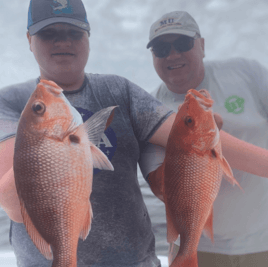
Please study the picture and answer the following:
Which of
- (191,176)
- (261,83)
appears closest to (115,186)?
(191,176)

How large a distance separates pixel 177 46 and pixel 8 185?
1.76 metres

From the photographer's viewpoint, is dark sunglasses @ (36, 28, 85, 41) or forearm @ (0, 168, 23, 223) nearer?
forearm @ (0, 168, 23, 223)

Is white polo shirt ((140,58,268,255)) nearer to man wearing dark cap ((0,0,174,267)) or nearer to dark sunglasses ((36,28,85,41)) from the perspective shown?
man wearing dark cap ((0,0,174,267))

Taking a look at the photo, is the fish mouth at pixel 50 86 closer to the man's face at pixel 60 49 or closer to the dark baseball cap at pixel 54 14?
the man's face at pixel 60 49

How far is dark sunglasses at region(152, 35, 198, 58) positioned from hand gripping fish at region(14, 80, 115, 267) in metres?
1.47

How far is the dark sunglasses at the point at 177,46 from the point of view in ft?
6.73

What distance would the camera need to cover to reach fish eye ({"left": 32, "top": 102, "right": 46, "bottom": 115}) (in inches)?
30.9

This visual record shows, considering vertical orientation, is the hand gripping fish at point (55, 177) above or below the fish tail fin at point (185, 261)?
above

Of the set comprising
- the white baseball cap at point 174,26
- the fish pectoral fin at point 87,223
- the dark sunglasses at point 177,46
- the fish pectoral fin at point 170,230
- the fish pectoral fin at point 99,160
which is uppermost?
the white baseball cap at point 174,26

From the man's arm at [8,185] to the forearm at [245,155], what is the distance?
0.84m

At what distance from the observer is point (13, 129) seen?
2.95ft

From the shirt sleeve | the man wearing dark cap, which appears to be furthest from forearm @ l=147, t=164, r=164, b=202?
the shirt sleeve

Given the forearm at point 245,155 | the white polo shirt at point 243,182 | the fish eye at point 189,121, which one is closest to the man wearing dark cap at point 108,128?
the fish eye at point 189,121

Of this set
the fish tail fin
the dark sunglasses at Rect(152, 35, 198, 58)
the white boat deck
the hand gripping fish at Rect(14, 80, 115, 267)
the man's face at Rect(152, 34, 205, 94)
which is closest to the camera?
the hand gripping fish at Rect(14, 80, 115, 267)
